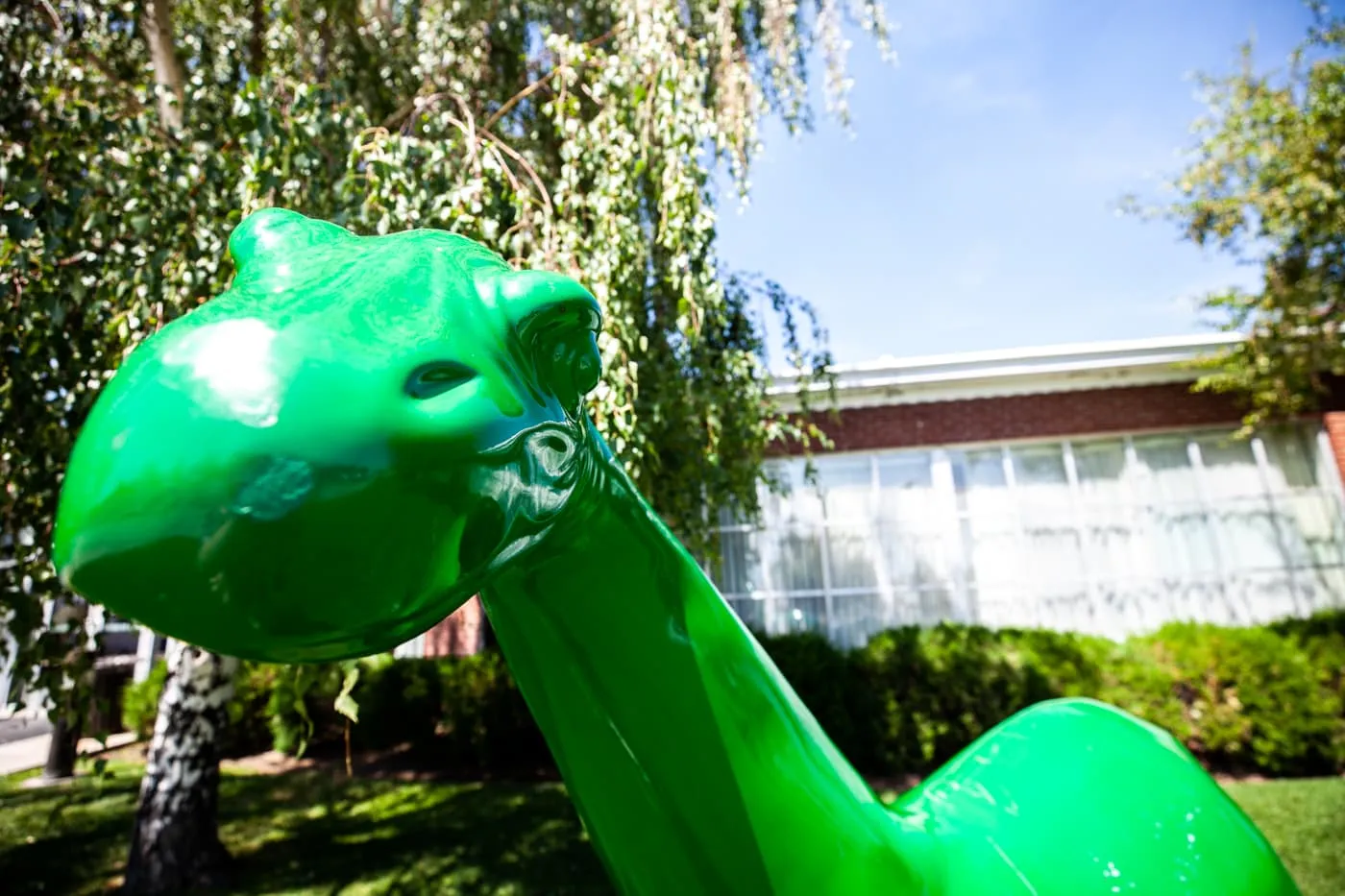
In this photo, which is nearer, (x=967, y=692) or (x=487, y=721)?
(x=967, y=692)

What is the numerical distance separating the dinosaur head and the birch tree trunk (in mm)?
4748

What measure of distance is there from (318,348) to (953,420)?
9.88m

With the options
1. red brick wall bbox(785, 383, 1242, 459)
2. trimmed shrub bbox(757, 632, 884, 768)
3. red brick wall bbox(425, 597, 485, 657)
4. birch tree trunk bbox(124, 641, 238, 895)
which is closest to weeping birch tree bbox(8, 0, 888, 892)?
birch tree trunk bbox(124, 641, 238, 895)

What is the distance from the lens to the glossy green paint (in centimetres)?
47

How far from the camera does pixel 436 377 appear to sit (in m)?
0.55

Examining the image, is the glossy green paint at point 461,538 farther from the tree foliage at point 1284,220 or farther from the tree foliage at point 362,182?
the tree foliage at point 1284,220

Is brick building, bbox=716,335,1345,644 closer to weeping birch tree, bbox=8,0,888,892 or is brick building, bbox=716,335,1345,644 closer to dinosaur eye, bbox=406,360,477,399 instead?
weeping birch tree, bbox=8,0,888,892

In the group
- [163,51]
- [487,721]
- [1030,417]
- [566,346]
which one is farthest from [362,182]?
[1030,417]

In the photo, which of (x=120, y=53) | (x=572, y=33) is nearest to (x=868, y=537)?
(x=572, y=33)

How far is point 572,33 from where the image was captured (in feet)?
18.3

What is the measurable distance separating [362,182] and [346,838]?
462 centimetres

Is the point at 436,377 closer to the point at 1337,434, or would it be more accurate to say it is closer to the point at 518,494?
the point at 518,494

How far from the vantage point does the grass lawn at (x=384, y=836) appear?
178 inches

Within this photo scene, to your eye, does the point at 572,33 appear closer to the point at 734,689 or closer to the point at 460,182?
the point at 460,182
